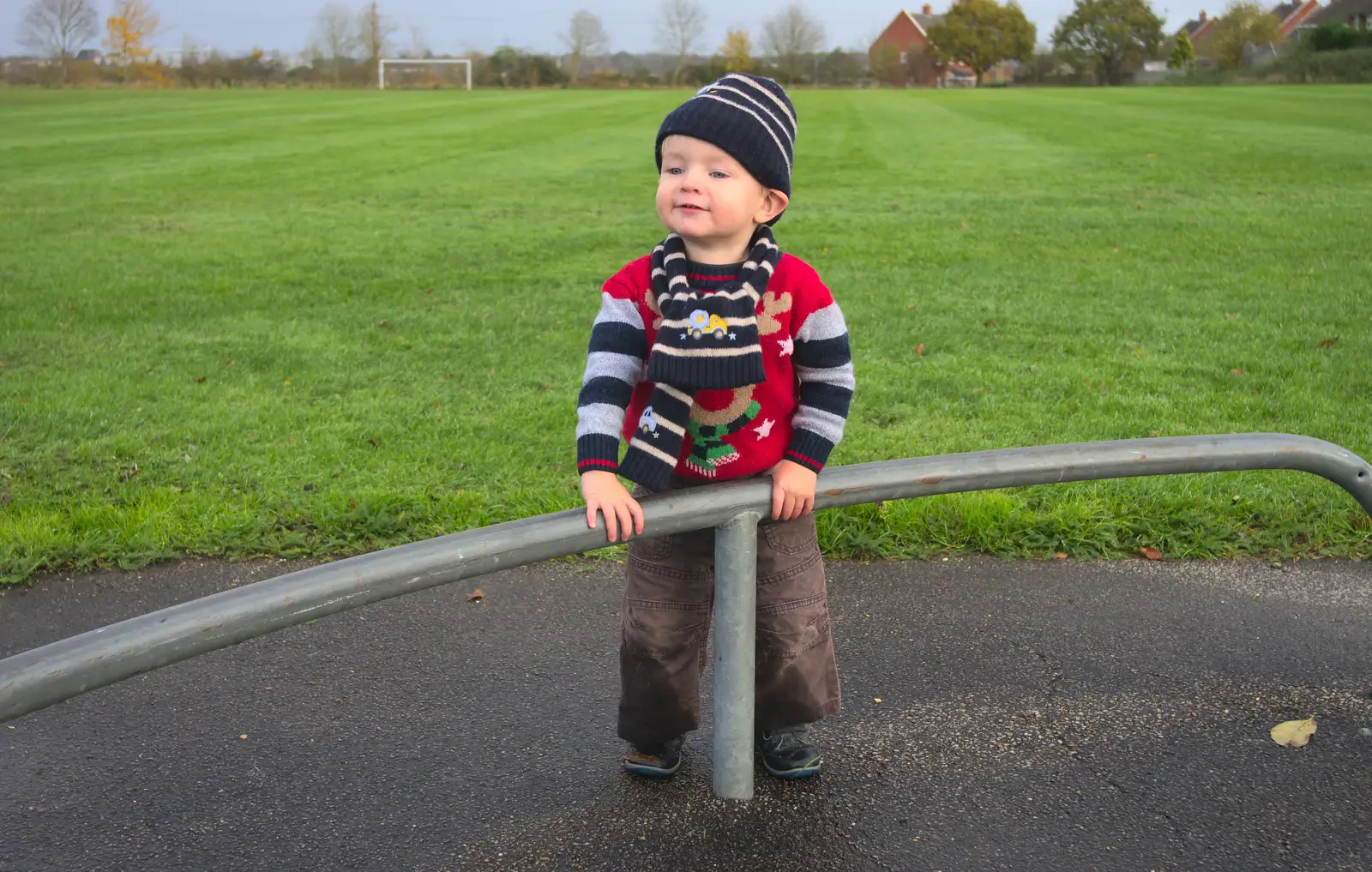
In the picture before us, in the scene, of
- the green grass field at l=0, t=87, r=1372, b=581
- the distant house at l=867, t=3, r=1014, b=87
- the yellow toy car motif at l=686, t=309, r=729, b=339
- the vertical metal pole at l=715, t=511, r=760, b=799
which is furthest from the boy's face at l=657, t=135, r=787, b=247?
the distant house at l=867, t=3, r=1014, b=87

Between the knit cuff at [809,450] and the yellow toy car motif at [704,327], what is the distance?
291 mm

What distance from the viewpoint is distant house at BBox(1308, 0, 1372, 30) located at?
217 feet

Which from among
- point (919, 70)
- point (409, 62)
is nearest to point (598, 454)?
point (409, 62)

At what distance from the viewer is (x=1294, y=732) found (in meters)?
2.96

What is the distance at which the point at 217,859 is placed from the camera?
2.48 metres

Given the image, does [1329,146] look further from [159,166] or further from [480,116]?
[480,116]

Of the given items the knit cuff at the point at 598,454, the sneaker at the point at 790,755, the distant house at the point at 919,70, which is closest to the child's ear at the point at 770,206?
the knit cuff at the point at 598,454

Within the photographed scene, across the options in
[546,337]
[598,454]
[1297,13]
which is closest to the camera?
[598,454]

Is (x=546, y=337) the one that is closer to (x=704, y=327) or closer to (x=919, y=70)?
(x=704, y=327)

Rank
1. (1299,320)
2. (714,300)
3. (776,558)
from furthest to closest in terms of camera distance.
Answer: (1299,320)
(776,558)
(714,300)

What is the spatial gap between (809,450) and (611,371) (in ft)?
1.38

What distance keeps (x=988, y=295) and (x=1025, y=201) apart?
5213 mm

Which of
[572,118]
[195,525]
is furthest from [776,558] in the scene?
[572,118]

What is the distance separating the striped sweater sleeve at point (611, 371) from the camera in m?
2.35
